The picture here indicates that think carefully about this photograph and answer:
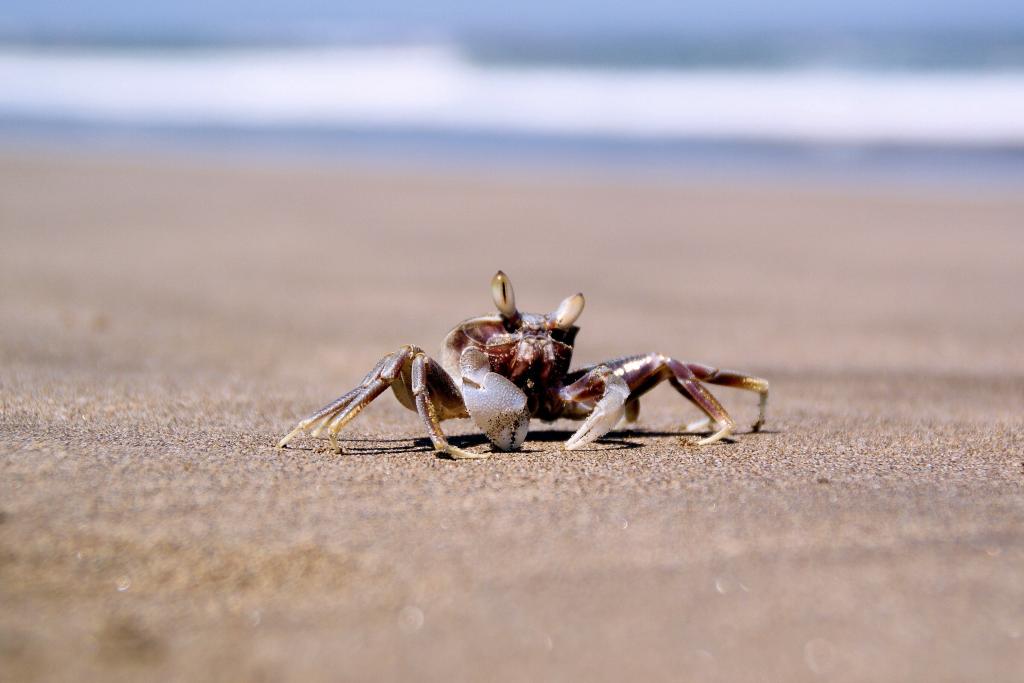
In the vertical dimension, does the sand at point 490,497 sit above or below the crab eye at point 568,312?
below

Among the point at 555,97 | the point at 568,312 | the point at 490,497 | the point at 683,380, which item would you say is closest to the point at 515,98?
the point at 555,97

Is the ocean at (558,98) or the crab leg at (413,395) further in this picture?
the ocean at (558,98)

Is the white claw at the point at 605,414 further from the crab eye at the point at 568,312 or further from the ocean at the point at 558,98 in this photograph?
the ocean at the point at 558,98

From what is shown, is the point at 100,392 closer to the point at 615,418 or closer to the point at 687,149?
the point at 615,418

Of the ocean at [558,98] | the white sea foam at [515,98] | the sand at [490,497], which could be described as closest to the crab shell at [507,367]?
the sand at [490,497]

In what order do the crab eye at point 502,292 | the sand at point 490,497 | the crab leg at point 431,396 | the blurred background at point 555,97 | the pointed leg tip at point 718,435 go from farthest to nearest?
1. the blurred background at point 555,97
2. the pointed leg tip at point 718,435
3. the crab eye at point 502,292
4. the crab leg at point 431,396
5. the sand at point 490,497

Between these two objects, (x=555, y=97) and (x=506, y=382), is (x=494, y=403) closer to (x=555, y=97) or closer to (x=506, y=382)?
(x=506, y=382)

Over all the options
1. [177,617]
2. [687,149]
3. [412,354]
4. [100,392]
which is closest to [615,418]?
A: [412,354]

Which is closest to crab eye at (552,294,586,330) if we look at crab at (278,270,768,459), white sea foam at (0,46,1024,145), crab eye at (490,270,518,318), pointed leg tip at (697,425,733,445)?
crab at (278,270,768,459)
